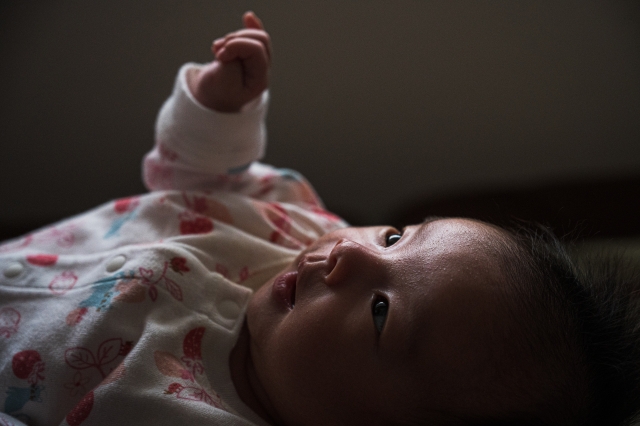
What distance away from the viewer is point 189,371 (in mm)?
678

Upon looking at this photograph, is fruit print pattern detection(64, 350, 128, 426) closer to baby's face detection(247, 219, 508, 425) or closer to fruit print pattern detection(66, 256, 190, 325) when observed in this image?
fruit print pattern detection(66, 256, 190, 325)

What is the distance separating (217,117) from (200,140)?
56mm

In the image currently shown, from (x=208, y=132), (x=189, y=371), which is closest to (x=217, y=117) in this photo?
(x=208, y=132)

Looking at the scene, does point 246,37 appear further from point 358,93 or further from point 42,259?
point 358,93

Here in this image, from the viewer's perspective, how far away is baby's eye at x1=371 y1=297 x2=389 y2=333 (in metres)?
0.62

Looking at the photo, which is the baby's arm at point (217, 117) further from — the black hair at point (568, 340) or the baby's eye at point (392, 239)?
the black hair at point (568, 340)

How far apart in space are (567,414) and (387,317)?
237 mm

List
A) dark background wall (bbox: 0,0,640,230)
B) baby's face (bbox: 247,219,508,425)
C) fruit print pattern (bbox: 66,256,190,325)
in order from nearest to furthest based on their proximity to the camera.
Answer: baby's face (bbox: 247,219,508,425) → fruit print pattern (bbox: 66,256,190,325) → dark background wall (bbox: 0,0,640,230)

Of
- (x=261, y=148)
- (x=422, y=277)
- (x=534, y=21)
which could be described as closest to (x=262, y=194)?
(x=261, y=148)

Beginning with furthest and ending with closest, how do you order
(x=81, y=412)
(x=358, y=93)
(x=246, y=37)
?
(x=358, y=93) → (x=246, y=37) → (x=81, y=412)

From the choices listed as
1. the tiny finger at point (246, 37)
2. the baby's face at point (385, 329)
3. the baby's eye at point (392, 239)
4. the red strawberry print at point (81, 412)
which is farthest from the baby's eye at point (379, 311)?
the tiny finger at point (246, 37)

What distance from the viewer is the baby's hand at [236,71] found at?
810 mm

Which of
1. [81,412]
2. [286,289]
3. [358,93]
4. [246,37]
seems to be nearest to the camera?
[81,412]

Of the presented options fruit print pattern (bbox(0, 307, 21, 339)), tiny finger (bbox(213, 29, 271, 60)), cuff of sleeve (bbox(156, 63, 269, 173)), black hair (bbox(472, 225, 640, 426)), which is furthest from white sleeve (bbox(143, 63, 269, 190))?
black hair (bbox(472, 225, 640, 426))
